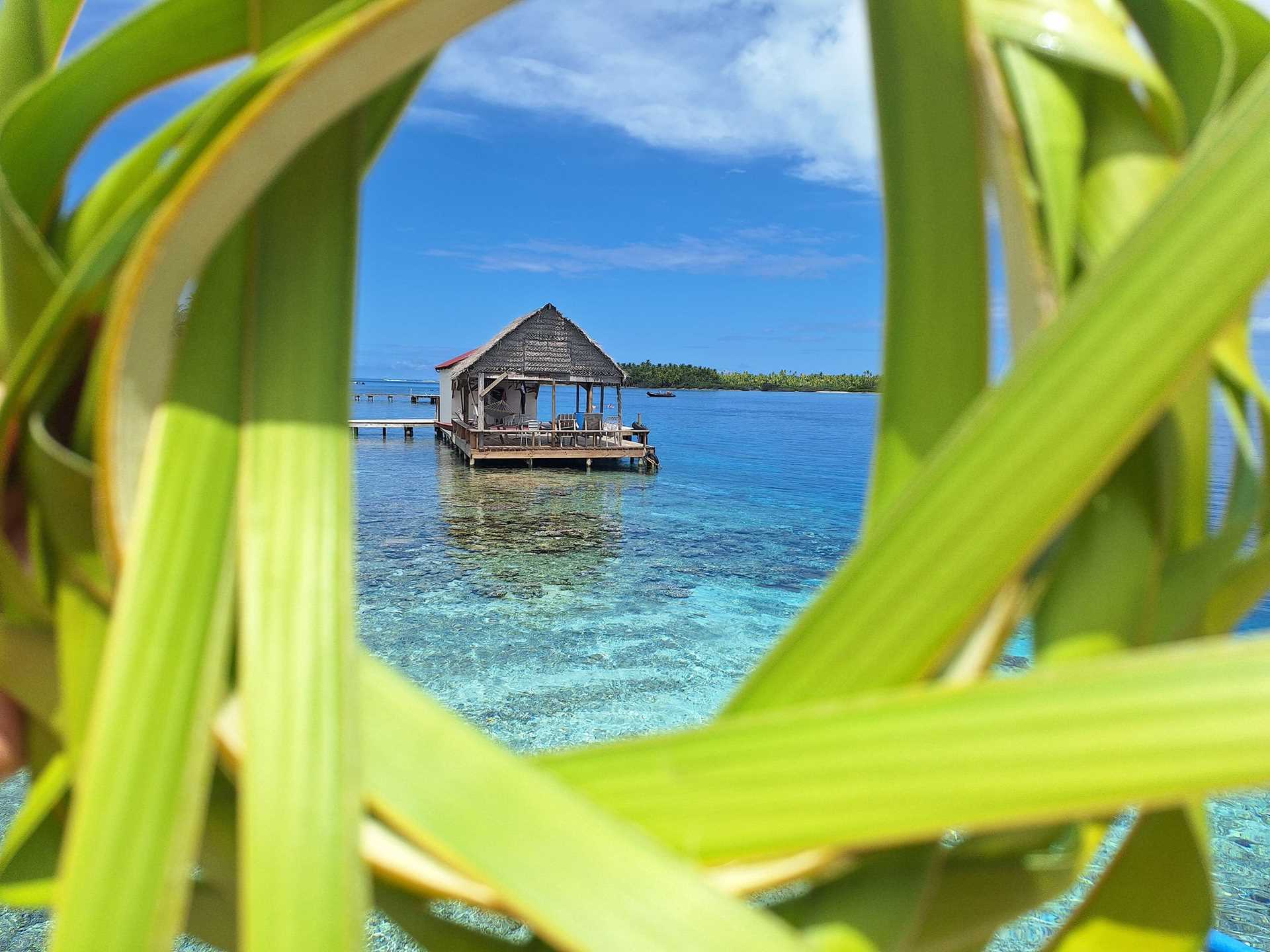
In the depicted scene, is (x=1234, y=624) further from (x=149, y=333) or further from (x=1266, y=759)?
(x=149, y=333)

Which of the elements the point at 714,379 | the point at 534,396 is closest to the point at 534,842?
the point at 534,396

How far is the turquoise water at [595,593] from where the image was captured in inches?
191

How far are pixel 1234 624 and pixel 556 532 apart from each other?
10.3m

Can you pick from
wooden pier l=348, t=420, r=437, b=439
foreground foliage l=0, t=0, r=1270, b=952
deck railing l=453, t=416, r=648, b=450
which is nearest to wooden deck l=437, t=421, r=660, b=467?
deck railing l=453, t=416, r=648, b=450

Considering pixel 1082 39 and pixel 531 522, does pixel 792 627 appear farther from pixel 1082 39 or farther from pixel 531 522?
pixel 531 522

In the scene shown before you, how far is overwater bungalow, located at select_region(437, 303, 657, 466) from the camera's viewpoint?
12852 millimetres

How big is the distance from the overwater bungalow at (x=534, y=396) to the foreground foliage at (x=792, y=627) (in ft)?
41.0

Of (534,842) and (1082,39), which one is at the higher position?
(1082,39)

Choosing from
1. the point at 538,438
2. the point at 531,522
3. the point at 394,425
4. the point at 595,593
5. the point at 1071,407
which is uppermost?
the point at 394,425

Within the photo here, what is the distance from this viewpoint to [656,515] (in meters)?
12.0

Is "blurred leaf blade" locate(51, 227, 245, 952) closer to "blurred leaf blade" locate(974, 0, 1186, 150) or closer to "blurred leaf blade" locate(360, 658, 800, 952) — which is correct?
"blurred leaf blade" locate(360, 658, 800, 952)

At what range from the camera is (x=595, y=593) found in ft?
26.3

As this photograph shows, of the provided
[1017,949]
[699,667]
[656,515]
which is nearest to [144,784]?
[1017,949]

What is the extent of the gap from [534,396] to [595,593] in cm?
774
